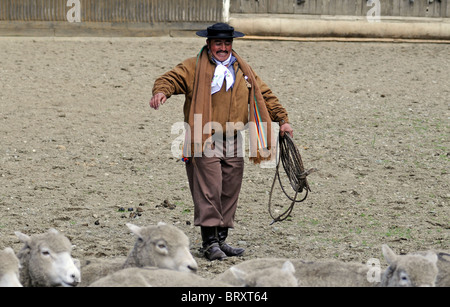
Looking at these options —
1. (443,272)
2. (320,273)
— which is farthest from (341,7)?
(320,273)

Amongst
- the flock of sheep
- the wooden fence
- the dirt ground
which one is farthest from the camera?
the wooden fence

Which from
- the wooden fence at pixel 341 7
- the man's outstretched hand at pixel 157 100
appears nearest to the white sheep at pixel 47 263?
the man's outstretched hand at pixel 157 100

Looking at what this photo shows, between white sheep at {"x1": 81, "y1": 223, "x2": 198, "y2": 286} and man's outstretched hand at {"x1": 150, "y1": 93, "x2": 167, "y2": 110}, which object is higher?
man's outstretched hand at {"x1": 150, "y1": 93, "x2": 167, "y2": 110}

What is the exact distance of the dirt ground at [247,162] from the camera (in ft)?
25.7

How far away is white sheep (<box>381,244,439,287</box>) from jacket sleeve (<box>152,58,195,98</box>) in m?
2.97

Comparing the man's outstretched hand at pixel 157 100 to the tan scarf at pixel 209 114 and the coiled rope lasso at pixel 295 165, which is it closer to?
the tan scarf at pixel 209 114

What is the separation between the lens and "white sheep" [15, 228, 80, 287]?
451 centimetres

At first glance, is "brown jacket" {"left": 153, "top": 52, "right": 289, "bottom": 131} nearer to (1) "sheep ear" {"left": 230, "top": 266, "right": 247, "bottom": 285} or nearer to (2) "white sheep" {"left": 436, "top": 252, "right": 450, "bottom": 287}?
(2) "white sheep" {"left": 436, "top": 252, "right": 450, "bottom": 287}

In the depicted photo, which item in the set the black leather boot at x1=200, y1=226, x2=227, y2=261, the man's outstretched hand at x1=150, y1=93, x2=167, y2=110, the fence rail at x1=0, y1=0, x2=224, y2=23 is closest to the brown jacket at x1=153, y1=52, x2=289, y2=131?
the man's outstretched hand at x1=150, y1=93, x2=167, y2=110

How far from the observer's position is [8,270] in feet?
13.6

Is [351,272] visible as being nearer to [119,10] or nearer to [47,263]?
[47,263]

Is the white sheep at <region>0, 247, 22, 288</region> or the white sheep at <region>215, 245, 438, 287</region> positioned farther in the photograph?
the white sheep at <region>215, 245, 438, 287</region>

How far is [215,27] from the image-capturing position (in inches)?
270

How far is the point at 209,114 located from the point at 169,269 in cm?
238
